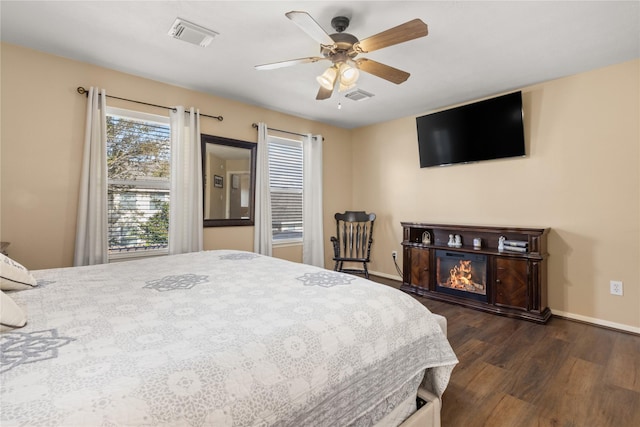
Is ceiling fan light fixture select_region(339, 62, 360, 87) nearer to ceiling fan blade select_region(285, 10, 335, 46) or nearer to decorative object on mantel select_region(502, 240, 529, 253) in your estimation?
ceiling fan blade select_region(285, 10, 335, 46)

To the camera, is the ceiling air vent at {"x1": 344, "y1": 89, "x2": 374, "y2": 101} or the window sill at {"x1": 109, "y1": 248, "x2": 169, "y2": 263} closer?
the window sill at {"x1": 109, "y1": 248, "x2": 169, "y2": 263}

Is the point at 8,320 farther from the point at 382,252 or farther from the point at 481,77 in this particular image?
the point at 382,252

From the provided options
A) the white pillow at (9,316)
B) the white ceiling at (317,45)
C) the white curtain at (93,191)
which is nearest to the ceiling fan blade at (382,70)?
the white ceiling at (317,45)

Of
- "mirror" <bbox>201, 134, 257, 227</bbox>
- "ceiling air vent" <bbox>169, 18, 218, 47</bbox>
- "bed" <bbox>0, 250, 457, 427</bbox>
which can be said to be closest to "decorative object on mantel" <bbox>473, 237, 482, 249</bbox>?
"bed" <bbox>0, 250, 457, 427</bbox>

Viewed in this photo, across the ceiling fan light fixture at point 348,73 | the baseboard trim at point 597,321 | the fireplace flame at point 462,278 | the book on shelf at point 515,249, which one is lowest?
the baseboard trim at point 597,321

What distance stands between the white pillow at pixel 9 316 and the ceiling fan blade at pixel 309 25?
1.72 metres

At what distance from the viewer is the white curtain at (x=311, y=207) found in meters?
4.36

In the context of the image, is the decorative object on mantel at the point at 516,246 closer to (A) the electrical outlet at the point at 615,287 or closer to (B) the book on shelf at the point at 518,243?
(B) the book on shelf at the point at 518,243

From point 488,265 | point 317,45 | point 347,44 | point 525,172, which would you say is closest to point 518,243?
point 488,265

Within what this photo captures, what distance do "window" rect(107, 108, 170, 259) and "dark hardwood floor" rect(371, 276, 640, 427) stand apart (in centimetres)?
299

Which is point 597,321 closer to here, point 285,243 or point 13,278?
point 285,243

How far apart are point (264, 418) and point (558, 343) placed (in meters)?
2.76

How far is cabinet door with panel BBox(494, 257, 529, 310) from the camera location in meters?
3.02

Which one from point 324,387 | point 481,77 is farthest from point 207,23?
point 481,77
